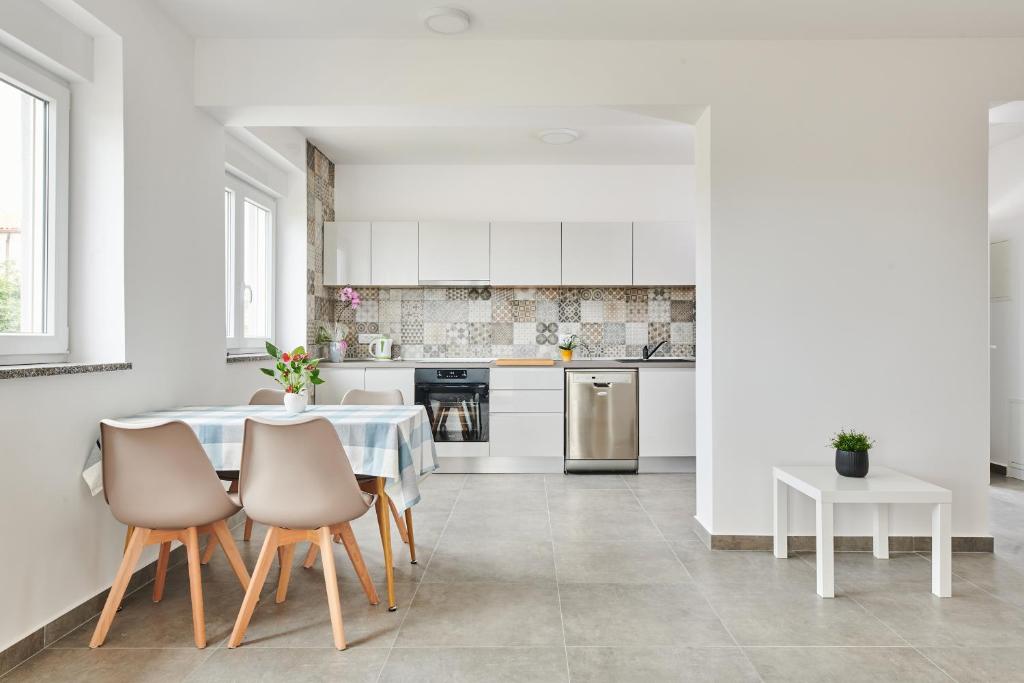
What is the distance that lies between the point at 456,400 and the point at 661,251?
7.01 feet

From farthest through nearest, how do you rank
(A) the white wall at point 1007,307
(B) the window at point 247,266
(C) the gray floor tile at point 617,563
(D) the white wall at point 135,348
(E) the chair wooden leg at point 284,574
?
(A) the white wall at point 1007,307
(B) the window at point 247,266
(C) the gray floor tile at point 617,563
(E) the chair wooden leg at point 284,574
(D) the white wall at point 135,348

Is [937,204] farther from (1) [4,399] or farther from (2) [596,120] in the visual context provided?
(1) [4,399]

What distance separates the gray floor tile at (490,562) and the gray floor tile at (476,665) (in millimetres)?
649

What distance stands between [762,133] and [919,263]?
1.04 m

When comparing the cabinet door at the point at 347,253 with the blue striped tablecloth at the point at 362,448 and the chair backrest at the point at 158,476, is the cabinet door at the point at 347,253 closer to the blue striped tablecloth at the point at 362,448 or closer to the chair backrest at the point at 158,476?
the blue striped tablecloth at the point at 362,448

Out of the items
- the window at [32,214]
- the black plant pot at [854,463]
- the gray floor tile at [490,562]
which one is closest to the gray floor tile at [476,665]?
the gray floor tile at [490,562]

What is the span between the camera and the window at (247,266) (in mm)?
4191

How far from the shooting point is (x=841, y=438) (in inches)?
120

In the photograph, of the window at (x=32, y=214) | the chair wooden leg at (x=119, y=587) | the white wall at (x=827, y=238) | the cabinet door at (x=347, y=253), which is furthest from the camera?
the cabinet door at (x=347, y=253)

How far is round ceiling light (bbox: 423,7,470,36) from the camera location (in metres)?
3.00

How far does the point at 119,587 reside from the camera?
2309 mm

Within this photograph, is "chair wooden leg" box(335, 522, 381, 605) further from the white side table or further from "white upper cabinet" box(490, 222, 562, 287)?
"white upper cabinet" box(490, 222, 562, 287)

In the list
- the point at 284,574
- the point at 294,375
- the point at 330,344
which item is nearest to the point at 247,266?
the point at 330,344

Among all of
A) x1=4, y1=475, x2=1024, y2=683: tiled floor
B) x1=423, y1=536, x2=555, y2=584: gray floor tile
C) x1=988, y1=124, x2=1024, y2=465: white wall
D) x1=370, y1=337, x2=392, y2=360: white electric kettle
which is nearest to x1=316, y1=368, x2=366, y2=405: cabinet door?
x1=370, y1=337, x2=392, y2=360: white electric kettle
